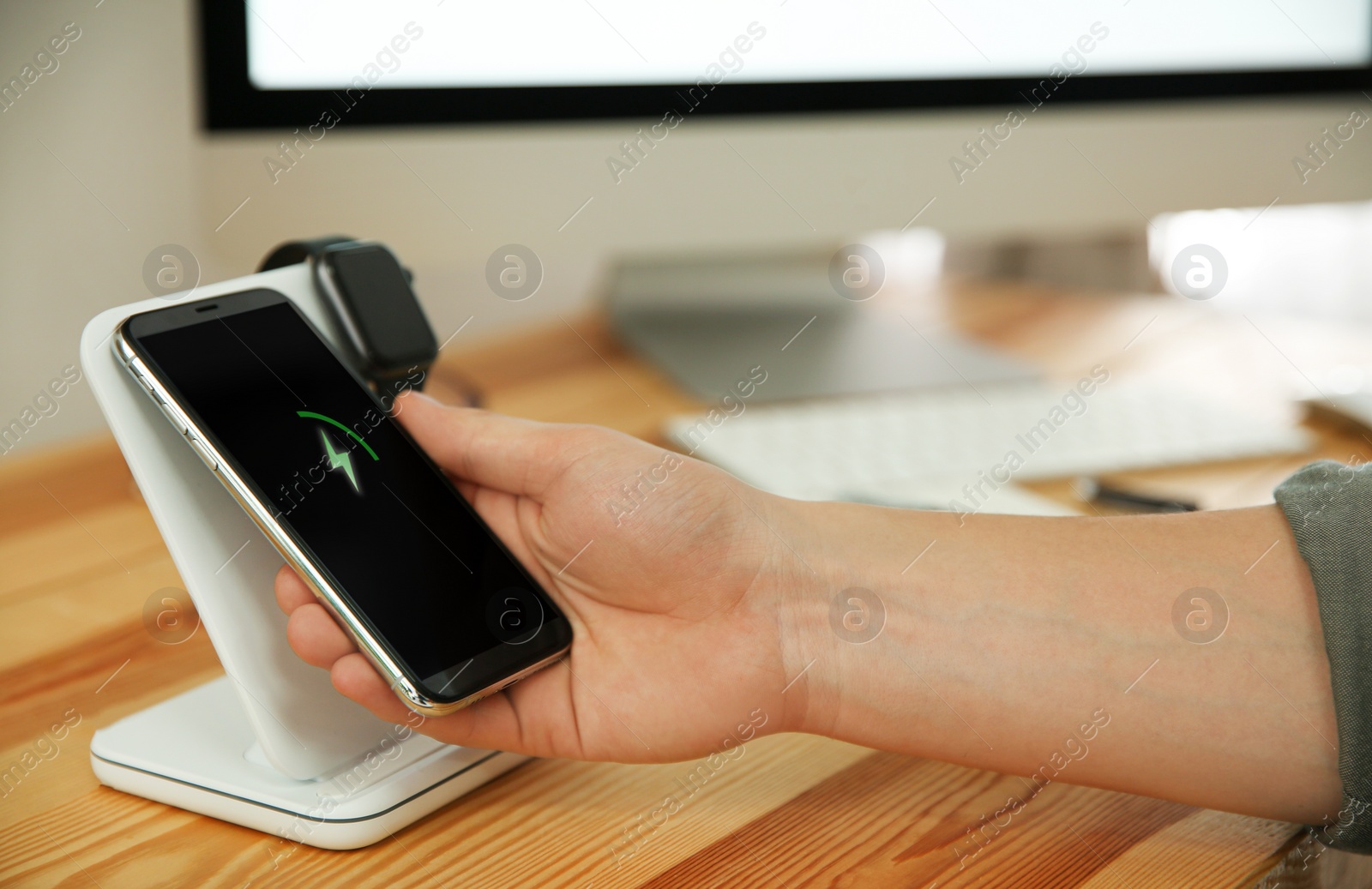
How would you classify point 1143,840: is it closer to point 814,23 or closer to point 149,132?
Result: point 814,23

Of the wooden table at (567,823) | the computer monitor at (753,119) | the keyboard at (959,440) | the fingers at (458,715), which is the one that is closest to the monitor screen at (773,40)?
the computer monitor at (753,119)

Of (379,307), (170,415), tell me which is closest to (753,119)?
(379,307)

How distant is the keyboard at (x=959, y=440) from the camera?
2.17ft

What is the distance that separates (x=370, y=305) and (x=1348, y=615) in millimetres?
423

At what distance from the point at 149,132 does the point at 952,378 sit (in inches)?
28.3

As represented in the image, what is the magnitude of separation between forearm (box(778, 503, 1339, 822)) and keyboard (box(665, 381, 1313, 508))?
164 millimetres

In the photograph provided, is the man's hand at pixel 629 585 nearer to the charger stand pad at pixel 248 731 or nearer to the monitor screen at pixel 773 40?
the charger stand pad at pixel 248 731

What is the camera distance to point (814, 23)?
0.76 metres

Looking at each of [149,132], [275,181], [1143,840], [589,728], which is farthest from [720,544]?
[149,132]

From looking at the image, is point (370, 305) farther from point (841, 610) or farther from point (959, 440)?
point (959, 440)

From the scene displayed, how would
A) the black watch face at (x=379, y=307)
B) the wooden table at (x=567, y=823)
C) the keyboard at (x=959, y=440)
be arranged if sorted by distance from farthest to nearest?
the keyboard at (x=959, y=440) → the black watch face at (x=379, y=307) → the wooden table at (x=567, y=823)

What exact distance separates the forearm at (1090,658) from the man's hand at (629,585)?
20 mm

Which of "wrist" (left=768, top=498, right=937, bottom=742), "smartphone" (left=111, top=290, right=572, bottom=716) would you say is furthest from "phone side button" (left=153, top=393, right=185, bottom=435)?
"wrist" (left=768, top=498, right=937, bottom=742)

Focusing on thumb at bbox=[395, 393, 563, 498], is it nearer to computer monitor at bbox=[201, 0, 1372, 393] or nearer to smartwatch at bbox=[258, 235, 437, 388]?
smartwatch at bbox=[258, 235, 437, 388]
